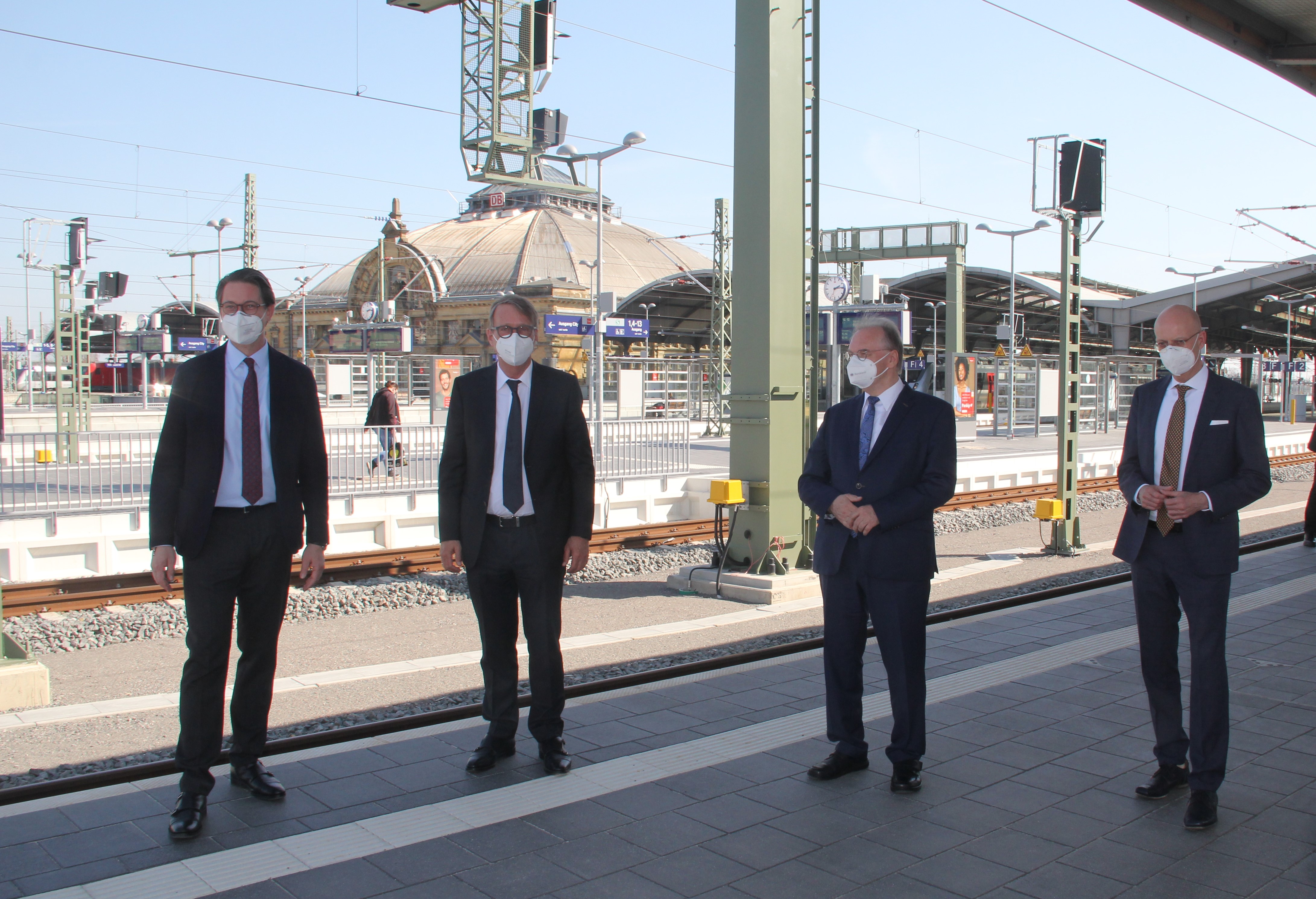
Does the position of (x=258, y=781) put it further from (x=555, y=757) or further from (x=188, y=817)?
(x=555, y=757)

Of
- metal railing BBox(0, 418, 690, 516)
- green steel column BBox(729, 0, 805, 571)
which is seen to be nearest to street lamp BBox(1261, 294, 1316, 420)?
metal railing BBox(0, 418, 690, 516)

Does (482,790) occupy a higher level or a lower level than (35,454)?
lower

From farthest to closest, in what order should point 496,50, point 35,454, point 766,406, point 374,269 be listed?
point 374,269 < point 496,50 < point 35,454 < point 766,406

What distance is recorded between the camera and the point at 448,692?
662 cm

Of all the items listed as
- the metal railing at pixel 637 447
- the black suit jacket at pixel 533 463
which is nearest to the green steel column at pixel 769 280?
the black suit jacket at pixel 533 463

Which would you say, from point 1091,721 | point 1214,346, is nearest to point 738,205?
point 1091,721

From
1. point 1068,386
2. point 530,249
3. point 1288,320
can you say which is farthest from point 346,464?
point 530,249

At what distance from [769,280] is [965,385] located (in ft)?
84.2

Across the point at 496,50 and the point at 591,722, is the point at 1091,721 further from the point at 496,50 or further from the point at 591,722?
the point at 496,50

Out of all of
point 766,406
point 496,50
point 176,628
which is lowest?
point 176,628

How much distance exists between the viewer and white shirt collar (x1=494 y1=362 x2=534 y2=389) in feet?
15.4

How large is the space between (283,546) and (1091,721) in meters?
3.89

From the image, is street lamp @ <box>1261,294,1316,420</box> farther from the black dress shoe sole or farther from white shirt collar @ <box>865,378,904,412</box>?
the black dress shoe sole

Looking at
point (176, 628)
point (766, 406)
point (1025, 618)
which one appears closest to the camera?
point (1025, 618)
